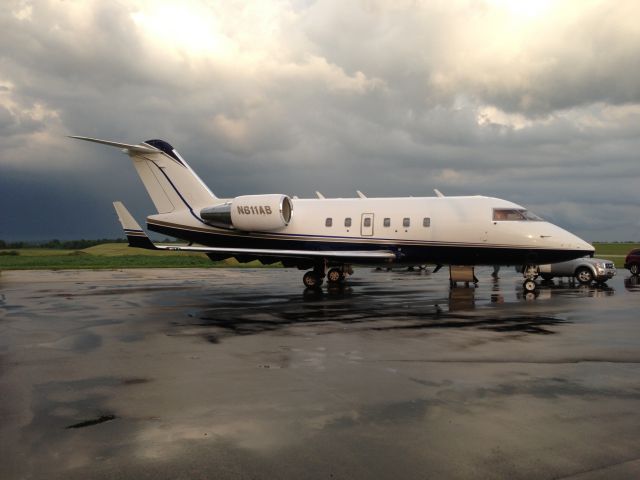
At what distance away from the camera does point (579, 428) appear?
5332 mm

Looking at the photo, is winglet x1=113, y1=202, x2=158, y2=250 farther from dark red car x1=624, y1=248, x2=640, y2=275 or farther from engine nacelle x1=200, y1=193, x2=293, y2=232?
dark red car x1=624, y1=248, x2=640, y2=275

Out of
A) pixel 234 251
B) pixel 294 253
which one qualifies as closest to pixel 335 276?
pixel 294 253

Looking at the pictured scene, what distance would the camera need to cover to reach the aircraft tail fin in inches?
992

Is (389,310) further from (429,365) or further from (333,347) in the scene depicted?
(429,365)

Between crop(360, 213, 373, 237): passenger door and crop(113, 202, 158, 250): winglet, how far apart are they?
8429 mm

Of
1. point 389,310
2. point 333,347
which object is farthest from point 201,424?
point 389,310

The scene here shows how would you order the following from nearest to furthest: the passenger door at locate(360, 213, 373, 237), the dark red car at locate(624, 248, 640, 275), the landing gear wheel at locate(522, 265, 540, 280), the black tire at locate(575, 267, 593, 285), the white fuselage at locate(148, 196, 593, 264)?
the white fuselage at locate(148, 196, 593, 264)
the landing gear wheel at locate(522, 265, 540, 280)
the passenger door at locate(360, 213, 373, 237)
the black tire at locate(575, 267, 593, 285)
the dark red car at locate(624, 248, 640, 275)

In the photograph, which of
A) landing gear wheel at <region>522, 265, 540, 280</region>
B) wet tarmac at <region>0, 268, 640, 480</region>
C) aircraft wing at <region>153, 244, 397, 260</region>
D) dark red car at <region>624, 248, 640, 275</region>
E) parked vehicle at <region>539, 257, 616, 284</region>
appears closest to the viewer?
wet tarmac at <region>0, 268, 640, 480</region>

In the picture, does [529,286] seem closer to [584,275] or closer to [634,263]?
[584,275]

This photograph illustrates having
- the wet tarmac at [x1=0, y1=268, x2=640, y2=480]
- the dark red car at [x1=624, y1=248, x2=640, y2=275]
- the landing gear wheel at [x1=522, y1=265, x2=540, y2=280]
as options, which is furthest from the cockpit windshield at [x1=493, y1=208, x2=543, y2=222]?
the dark red car at [x1=624, y1=248, x2=640, y2=275]

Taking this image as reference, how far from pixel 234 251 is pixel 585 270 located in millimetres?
16641

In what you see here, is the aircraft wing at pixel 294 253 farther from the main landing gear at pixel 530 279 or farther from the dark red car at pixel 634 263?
the dark red car at pixel 634 263

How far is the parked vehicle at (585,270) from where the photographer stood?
25.5 meters

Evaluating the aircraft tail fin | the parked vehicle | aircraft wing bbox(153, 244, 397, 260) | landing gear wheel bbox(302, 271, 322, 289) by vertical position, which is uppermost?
the aircraft tail fin
